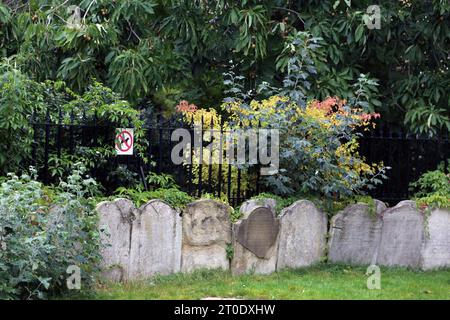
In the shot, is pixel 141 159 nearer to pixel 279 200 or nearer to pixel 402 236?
pixel 279 200

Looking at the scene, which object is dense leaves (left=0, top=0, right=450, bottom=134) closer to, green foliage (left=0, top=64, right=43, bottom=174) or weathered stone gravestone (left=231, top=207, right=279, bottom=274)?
green foliage (left=0, top=64, right=43, bottom=174)

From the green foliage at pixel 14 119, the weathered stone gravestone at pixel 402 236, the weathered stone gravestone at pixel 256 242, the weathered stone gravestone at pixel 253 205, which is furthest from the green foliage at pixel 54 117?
the weathered stone gravestone at pixel 402 236

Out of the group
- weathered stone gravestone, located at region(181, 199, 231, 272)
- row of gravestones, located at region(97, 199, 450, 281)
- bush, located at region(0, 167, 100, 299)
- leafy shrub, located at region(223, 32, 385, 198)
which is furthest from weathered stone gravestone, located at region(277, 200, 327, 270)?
bush, located at region(0, 167, 100, 299)

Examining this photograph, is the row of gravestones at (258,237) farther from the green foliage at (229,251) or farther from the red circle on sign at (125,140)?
the red circle on sign at (125,140)

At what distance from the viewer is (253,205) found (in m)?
8.66

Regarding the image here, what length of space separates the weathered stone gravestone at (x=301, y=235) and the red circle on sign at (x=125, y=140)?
2.00 meters

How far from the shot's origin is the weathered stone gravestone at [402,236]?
9.34m

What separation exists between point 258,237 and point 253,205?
1.26ft

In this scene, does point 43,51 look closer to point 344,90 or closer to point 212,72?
point 212,72

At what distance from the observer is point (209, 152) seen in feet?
29.4

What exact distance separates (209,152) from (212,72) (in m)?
3.49

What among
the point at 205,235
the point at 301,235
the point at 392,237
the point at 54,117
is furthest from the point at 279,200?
the point at 54,117

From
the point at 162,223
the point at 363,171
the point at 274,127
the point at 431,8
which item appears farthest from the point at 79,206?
the point at 431,8

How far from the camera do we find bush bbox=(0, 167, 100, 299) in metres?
6.55
